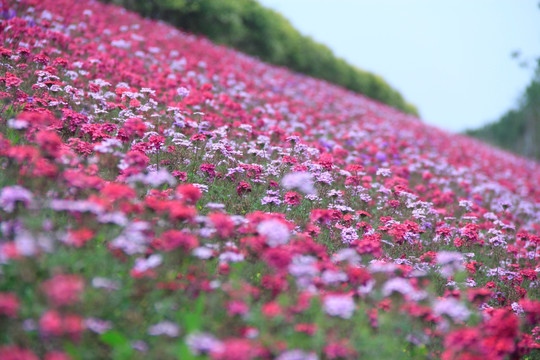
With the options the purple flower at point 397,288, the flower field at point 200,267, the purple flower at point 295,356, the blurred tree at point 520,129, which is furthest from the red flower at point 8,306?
the blurred tree at point 520,129

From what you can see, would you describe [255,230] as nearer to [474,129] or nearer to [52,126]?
[52,126]

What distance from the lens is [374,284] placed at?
408cm

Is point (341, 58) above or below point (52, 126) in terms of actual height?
above

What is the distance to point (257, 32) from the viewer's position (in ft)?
78.0

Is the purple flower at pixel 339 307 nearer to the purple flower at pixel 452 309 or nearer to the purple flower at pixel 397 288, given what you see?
the purple flower at pixel 397 288

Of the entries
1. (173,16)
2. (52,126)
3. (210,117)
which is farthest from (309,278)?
(173,16)

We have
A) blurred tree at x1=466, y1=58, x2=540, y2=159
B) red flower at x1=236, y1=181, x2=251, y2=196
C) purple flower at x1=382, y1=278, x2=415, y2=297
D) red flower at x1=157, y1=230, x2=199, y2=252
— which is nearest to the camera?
red flower at x1=157, y1=230, x2=199, y2=252

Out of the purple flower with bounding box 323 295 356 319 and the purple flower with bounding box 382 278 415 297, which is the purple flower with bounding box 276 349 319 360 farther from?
the purple flower with bounding box 382 278 415 297

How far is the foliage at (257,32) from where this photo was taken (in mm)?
20088

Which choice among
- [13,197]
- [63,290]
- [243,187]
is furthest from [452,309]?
[13,197]

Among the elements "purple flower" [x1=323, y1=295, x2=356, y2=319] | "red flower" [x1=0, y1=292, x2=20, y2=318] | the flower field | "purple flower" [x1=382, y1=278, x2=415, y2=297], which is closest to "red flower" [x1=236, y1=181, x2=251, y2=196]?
the flower field

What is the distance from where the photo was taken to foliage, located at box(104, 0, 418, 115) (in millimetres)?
20088

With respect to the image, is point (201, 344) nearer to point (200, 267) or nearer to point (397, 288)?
point (200, 267)

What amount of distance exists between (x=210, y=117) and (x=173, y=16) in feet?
45.7
